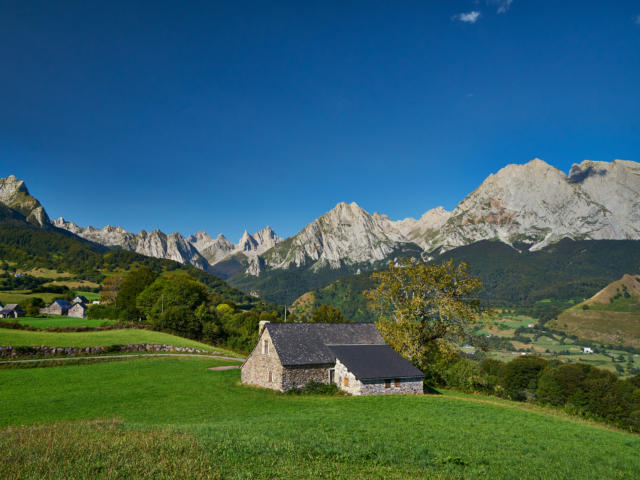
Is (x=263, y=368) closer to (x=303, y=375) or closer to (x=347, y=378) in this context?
(x=303, y=375)

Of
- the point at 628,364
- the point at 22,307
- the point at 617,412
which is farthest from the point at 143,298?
the point at 628,364

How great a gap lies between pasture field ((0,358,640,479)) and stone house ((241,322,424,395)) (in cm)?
260

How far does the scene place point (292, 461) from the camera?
13.3 meters

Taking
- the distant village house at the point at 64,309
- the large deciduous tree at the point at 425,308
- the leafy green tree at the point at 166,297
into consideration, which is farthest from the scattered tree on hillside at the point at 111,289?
the large deciduous tree at the point at 425,308

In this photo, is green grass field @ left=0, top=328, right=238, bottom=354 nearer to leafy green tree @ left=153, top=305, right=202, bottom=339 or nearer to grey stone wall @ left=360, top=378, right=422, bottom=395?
leafy green tree @ left=153, top=305, right=202, bottom=339

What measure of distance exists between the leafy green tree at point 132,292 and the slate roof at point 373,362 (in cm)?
8892

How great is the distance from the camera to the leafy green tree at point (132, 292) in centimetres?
11181

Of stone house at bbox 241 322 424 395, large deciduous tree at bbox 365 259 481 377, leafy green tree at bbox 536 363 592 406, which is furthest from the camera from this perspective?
leafy green tree at bbox 536 363 592 406

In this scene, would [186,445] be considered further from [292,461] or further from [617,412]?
[617,412]

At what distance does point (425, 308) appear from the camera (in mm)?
53062

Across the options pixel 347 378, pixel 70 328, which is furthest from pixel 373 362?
pixel 70 328

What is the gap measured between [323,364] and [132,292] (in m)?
94.8

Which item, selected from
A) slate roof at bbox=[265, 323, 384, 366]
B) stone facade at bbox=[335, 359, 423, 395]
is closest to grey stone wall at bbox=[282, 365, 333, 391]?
slate roof at bbox=[265, 323, 384, 366]

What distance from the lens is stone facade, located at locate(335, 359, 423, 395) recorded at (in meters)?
38.1
